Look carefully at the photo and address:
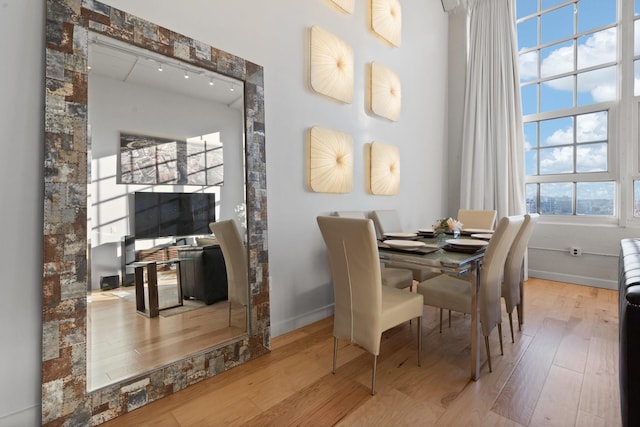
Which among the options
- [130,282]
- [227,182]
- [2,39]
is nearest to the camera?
[2,39]

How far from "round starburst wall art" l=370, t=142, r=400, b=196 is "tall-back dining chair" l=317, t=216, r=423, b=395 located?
5.23 feet

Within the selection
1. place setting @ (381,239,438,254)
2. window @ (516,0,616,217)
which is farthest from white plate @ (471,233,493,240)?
window @ (516,0,616,217)

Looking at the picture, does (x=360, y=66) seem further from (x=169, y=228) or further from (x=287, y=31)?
(x=169, y=228)

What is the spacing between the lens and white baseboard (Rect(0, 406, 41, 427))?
1.24 metres

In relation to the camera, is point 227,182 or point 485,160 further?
point 485,160

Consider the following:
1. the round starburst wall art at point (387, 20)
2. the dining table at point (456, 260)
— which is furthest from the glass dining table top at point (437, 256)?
the round starburst wall art at point (387, 20)

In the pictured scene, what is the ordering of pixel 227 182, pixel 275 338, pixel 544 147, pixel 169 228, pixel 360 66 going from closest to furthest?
pixel 169 228, pixel 227 182, pixel 275 338, pixel 360 66, pixel 544 147

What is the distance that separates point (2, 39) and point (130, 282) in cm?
117

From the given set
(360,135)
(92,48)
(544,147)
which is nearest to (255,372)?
(92,48)

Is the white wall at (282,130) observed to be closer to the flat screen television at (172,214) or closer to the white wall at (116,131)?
the white wall at (116,131)

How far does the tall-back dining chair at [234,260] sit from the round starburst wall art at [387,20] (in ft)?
8.32

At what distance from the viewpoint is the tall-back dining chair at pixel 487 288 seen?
65.9 inches

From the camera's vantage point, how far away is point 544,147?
3969 mm

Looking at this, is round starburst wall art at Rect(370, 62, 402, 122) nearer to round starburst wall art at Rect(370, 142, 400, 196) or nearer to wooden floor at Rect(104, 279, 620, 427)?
round starburst wall art at Rect(370, 142, 400, 196)
